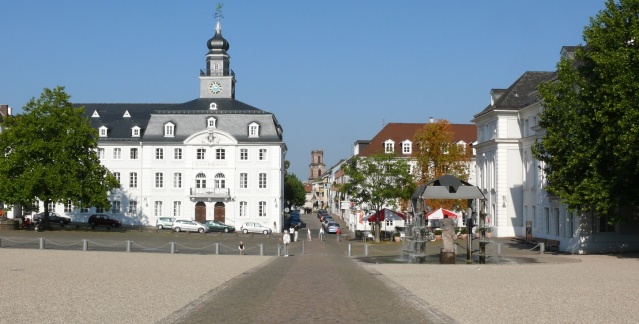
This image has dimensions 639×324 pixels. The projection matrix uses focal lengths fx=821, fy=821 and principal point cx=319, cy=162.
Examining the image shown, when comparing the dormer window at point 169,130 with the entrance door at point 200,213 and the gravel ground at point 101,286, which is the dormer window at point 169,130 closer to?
the entrance door at point 200,213

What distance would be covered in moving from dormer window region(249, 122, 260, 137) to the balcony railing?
628 cm

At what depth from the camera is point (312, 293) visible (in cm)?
2173

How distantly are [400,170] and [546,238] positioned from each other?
46.8ft

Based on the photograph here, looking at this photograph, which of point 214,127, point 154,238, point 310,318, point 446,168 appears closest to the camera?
point 310,318

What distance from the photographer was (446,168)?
72875mm

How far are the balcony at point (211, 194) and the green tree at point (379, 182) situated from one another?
19975 mm

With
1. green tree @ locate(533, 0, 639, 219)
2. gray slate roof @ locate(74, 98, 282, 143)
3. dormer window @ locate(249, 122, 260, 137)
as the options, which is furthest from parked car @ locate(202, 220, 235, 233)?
green tree @ locate(533, 0, 639, 219)

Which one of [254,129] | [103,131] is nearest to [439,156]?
[254,129]

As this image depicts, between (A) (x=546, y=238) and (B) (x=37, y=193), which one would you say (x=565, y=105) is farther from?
(B) (x=37, y=193)

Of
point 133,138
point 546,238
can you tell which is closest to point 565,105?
point 546,238

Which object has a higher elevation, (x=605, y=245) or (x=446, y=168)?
(x=446, y=168)

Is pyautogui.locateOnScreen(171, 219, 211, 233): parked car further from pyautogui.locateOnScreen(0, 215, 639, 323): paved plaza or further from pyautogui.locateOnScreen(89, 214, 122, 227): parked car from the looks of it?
pyautogui.locateOnScreen(0, 215, 639, 323): paved plaza

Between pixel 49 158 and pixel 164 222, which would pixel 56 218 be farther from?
pixel 49 158

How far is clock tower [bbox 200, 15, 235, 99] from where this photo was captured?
3639 inches
